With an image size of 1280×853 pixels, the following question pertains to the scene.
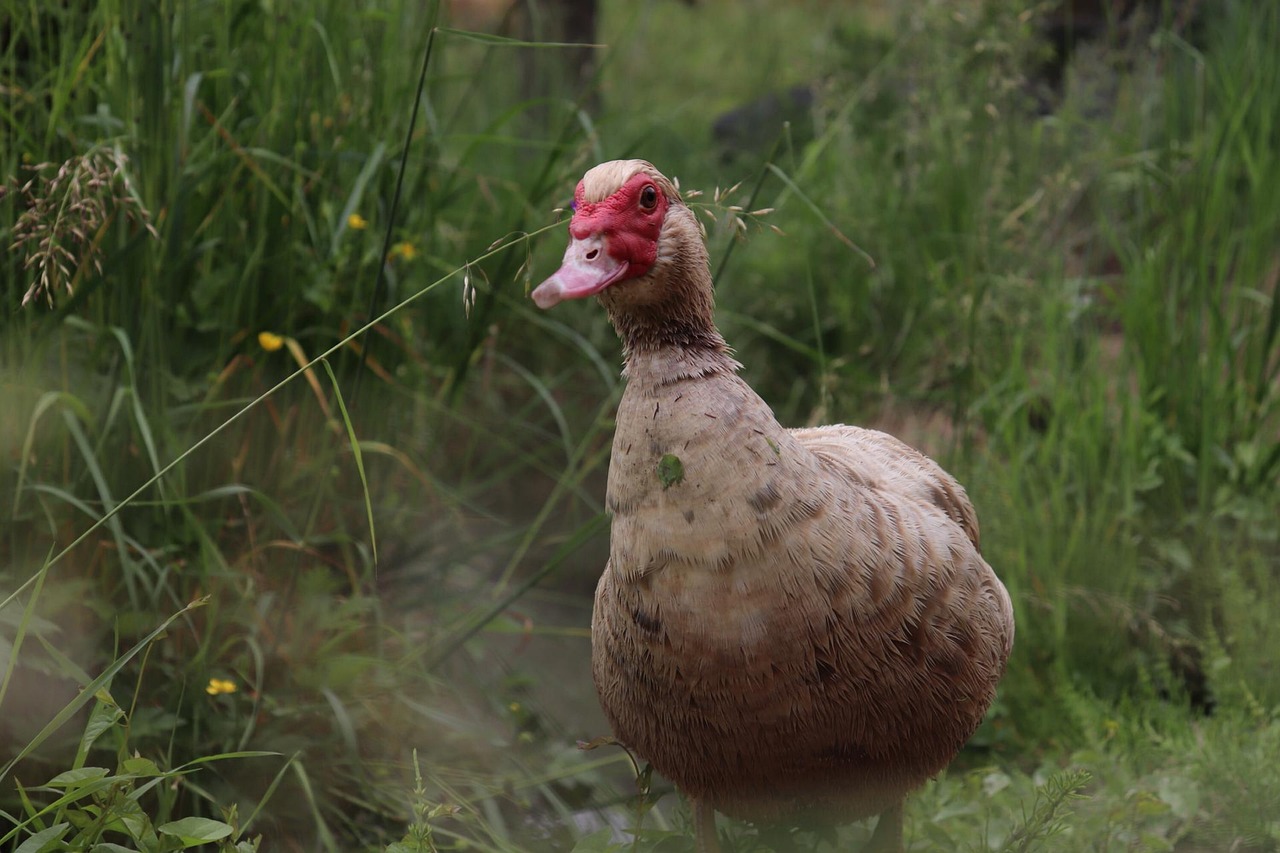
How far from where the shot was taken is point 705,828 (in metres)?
2.24

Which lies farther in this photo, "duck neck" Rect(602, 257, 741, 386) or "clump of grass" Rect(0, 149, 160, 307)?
"clump of grass" Rect(0, 149, 160, 307)

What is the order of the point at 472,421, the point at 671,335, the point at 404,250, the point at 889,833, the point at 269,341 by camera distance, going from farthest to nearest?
the point at 472,421 < the point at 404,250 < the point at 269,341 < the point at 889,833 < the point at 671,335

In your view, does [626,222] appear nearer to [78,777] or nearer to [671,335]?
[671,335]

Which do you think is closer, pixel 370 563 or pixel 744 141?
pixel 370 563

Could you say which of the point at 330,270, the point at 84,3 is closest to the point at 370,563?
the point at 330,270

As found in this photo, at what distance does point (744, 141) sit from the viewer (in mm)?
5480

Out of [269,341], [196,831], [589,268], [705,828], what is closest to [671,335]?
[589,268]

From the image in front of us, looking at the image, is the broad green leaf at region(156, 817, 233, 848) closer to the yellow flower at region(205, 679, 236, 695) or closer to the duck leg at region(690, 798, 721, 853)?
the yellow flower at region(205, 679, 236, 695)

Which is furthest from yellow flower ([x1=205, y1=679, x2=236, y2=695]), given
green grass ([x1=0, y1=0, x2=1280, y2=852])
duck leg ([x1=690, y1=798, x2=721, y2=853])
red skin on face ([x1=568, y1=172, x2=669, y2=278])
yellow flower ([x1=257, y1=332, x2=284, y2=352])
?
red skin on face ([x1=568, y1=172, x2=669, y2=278])

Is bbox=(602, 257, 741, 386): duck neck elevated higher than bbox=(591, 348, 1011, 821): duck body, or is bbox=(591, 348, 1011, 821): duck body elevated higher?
bbox=(602, 257, 741, 386): duck neck

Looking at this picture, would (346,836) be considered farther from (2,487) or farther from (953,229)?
(953,229)

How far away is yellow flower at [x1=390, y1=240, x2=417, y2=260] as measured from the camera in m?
3.03

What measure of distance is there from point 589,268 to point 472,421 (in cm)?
150

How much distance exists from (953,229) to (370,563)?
2.28 m
